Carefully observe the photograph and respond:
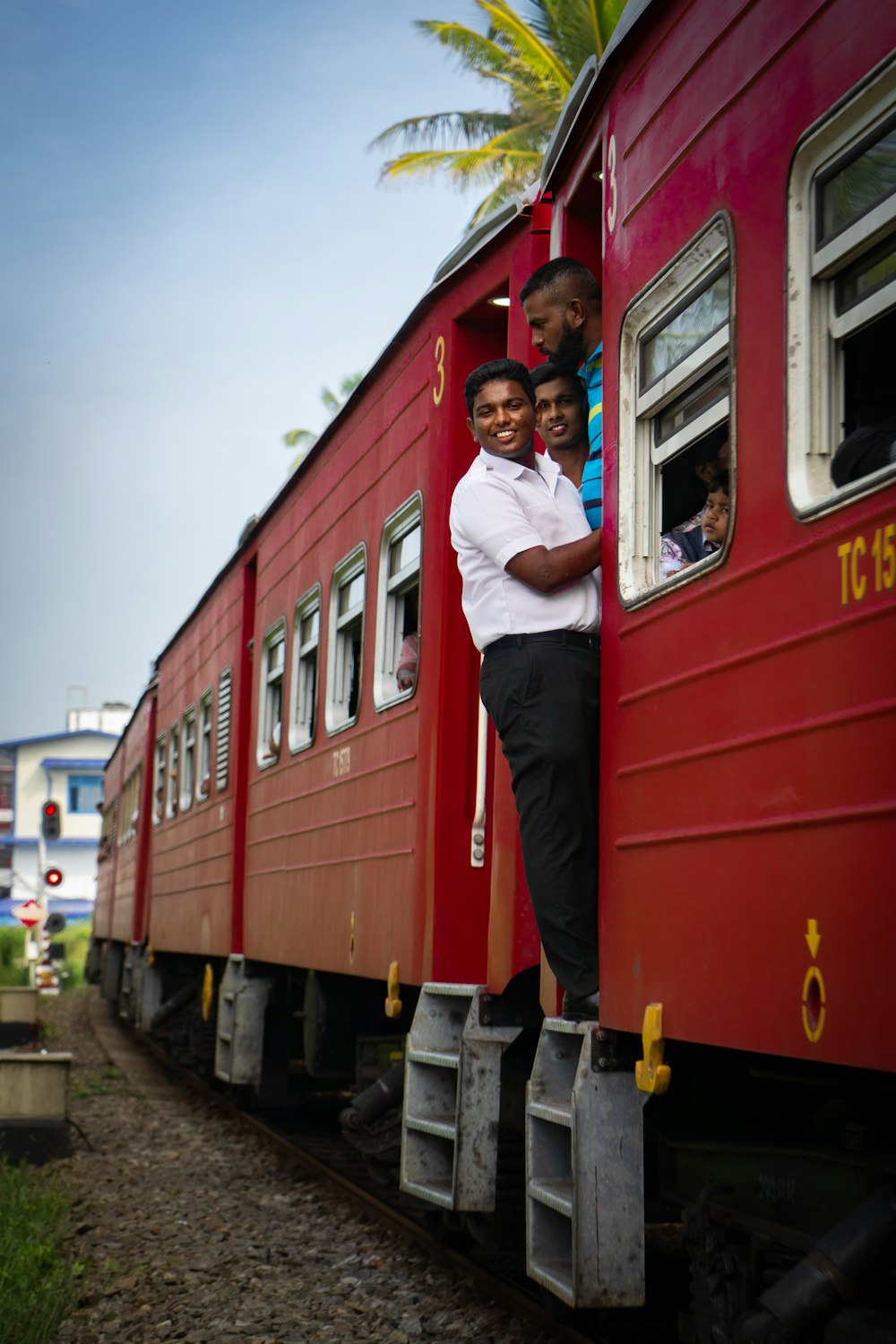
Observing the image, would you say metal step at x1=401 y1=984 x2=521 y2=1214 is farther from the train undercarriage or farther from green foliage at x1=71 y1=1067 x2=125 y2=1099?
green foliage at x1=71 y1=1067 x2=125 y2=1099

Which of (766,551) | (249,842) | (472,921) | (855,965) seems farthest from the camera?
(249,842)

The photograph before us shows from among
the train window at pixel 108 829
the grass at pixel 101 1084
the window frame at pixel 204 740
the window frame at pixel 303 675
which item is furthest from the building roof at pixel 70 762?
the window frame at pixel 303 675

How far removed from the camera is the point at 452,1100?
5520 mm

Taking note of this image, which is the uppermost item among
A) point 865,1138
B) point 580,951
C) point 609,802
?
point 609,802

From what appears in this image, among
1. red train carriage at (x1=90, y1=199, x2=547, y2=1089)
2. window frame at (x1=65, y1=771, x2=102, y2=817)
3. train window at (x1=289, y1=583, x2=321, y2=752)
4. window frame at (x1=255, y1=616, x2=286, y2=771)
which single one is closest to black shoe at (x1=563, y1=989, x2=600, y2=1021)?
red train carriage at (x1=90, y1=199, x2=547, y2=1089)

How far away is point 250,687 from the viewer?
35.9 ft

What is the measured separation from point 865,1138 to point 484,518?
6.55 feet

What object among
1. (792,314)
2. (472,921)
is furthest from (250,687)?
(792,314)

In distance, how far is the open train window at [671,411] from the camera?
3748 mm

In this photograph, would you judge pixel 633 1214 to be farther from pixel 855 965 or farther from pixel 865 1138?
pixel 855 965

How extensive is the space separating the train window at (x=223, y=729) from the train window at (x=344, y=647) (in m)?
3.20

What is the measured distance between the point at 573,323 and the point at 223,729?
725cm

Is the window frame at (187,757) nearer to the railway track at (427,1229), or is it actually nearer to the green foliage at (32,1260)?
the railway track at (427,1229)

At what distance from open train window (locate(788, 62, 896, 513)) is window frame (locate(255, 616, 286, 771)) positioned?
20.9 ft
